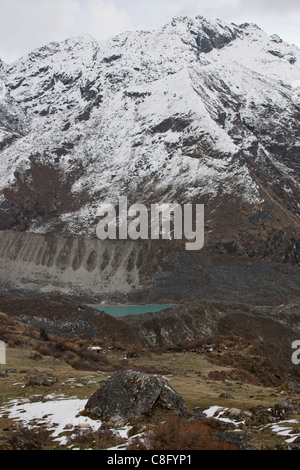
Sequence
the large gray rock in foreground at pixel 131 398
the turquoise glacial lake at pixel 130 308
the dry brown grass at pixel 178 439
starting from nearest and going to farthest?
the dry brown grass at pixel 178 439
the large gray rock in foreground at pixel 131 398
the turquoise glacial lake at pixel 130 308

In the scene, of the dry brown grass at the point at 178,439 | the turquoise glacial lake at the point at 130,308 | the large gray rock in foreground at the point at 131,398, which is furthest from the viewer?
the turquoise glacial lake at the point at 130,308

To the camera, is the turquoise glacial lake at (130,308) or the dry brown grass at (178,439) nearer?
the dry brown grass at (178,439)

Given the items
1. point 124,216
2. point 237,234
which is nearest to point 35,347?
point 237,234

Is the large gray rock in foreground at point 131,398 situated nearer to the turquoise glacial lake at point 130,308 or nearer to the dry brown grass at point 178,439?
the dry brown grass at point 178,439

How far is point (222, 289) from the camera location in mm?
125188

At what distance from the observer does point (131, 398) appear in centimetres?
1348

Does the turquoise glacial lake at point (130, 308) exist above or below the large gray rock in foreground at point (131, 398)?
below

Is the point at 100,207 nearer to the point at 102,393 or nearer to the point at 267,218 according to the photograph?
the point at 267,218

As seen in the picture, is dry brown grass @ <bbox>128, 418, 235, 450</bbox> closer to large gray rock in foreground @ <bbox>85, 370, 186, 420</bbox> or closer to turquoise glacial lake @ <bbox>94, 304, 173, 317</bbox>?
large gray rock in foreground @ <bbox>85, 370, 186, 420</bbox>

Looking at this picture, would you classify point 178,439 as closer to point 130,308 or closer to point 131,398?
point 131,398

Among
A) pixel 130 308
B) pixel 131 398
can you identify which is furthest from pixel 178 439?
pixel 130 308

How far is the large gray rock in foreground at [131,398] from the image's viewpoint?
520 inches

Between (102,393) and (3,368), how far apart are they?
1178 centimetres

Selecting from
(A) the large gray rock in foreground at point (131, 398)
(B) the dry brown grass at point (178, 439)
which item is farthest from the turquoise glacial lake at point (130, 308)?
(B) the dry brown grass at point (178, 439)
